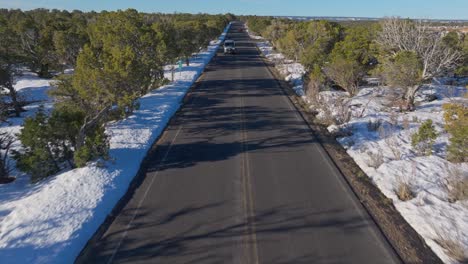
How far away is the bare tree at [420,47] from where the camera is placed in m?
21.2

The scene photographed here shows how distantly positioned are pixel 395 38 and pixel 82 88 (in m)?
22.1

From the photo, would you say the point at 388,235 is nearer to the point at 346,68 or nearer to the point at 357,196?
the point at 357,196

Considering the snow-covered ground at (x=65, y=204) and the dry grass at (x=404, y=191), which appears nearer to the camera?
the snow-covered ground at (x=65, y=204)

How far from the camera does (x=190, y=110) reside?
2306 centimetres

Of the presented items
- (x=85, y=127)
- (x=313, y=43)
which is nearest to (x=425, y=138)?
(x=85, y=127)

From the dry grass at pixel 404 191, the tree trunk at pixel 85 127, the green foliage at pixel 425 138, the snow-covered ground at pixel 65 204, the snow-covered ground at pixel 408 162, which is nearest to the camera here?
the snow-covered ground at pixel 65 204

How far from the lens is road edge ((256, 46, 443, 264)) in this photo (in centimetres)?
853

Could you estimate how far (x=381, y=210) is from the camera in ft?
34.5

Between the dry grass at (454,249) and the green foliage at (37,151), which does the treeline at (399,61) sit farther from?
the green foliage at (37,151)

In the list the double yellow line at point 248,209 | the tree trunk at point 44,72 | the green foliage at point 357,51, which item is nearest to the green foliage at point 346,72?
the green foliage at point 357,51

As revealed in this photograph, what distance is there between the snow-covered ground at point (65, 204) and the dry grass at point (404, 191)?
938 centimetres

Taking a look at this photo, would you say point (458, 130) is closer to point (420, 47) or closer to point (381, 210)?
point (381, 210)

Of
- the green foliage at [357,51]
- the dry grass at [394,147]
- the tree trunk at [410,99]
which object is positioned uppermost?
the green foliage at [357,51]

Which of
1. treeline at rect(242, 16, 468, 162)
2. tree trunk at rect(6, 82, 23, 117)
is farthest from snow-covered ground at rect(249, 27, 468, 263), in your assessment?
tree trunk at rect(6, 82, 23, 117)
